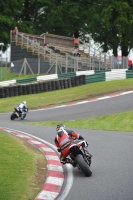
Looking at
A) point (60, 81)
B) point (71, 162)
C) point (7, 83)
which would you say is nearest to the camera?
point (71, 162)

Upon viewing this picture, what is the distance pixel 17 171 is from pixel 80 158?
3.94 ft

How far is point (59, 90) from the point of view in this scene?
35094 mm

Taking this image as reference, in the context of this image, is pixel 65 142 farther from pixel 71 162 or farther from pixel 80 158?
pixel 80 158

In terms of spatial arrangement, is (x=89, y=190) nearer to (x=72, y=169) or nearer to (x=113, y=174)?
(x=113, y=174)

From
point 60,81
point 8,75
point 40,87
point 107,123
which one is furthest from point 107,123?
point 8,75

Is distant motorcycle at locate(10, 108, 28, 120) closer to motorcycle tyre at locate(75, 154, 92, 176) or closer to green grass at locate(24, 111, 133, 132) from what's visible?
green grass at locate(24, 111, 133, 132)

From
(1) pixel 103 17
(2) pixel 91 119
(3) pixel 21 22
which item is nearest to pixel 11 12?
(3) pixel 21 22

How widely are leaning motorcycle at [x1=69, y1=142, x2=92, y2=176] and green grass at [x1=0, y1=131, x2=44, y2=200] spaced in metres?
0.80

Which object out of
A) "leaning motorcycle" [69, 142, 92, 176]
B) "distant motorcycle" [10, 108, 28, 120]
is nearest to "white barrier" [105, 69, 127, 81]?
"distant motorcycle" [10, 108, 28, 120]

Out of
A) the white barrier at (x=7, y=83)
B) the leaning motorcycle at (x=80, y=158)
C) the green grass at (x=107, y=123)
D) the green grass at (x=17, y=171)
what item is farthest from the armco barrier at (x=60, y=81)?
the leaning motorcycle at (x=80, y=158)

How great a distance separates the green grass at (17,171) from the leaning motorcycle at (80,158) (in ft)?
2.61

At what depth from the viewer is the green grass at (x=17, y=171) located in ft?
26.8

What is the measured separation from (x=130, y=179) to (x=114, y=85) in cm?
2446

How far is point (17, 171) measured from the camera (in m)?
9.77
